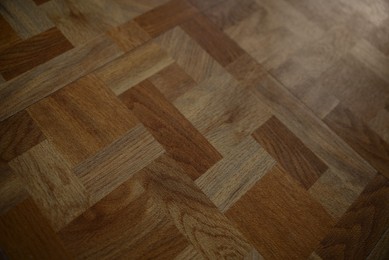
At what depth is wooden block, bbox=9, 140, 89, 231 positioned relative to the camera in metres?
0.66

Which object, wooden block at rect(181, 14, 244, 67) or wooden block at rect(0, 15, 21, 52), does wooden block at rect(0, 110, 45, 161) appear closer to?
wooden block at rect(0, 15, 21, 52)

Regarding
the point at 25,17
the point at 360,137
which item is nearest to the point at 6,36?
the point at 25,17

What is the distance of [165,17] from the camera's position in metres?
0.98

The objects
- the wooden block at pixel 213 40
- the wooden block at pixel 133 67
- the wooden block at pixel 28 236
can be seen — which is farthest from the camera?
the wooden block at pixel 213 40

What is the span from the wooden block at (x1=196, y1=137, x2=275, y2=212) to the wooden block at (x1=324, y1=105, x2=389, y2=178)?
262mm

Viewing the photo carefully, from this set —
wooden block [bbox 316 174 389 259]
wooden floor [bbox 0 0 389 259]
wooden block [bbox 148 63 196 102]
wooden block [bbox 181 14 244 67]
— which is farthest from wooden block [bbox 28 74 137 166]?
wooden block [bbox 316 174 389 259]

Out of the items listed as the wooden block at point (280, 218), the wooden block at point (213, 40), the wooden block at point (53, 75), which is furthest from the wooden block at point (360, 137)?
the wooden block at point (53, 75)

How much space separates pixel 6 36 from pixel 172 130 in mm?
591

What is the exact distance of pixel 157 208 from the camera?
0.70 metres

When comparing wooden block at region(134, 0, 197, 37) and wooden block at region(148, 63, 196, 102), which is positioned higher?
wooden block at region(134, 0, 197, 37)

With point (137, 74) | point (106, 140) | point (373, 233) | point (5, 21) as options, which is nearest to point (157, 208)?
point (106, 140)

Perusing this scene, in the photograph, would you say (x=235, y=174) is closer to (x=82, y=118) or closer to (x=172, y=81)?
(x=172, y=81)

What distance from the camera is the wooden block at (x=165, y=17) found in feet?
3.11

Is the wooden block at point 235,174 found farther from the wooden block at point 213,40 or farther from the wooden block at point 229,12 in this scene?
the wooden block at point 229,12
